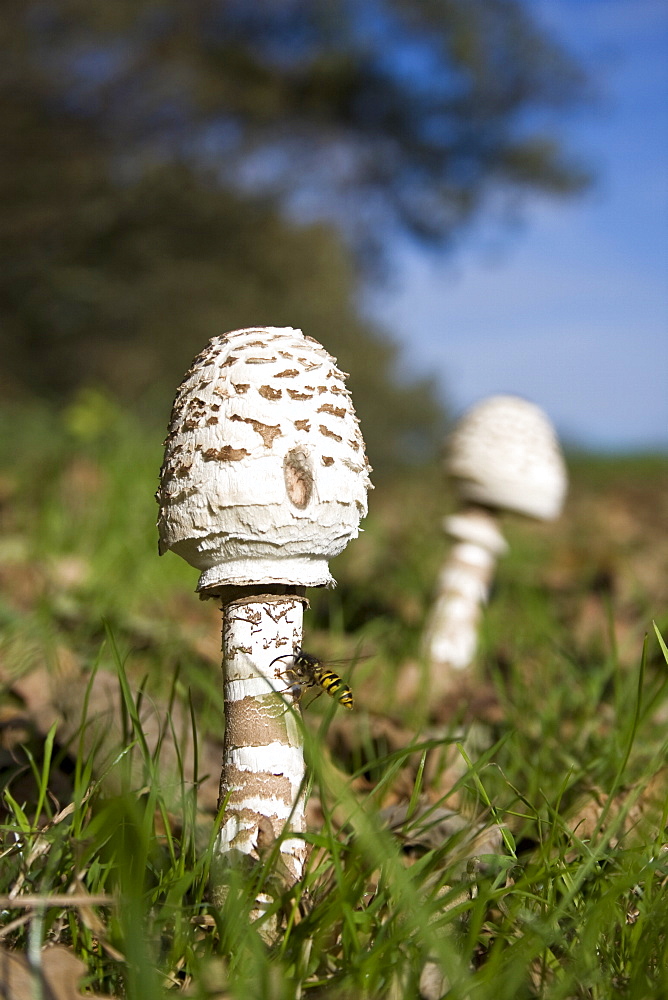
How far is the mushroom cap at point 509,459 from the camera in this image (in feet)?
12.6

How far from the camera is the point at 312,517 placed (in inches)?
74.8

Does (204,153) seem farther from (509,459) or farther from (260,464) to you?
(260,464)

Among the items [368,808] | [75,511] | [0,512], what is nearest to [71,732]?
[368,808]

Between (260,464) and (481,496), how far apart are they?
229 centimetres

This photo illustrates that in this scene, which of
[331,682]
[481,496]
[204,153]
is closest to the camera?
[331,682]

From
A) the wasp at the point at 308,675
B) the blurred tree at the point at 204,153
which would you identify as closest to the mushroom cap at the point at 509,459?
the wasp at the point at 308,675

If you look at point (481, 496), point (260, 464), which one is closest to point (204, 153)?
point (481, 496)

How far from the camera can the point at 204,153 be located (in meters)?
9.66

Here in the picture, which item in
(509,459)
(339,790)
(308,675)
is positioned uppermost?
(509,459)

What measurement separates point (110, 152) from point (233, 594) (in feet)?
26.5

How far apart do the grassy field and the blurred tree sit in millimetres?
3880

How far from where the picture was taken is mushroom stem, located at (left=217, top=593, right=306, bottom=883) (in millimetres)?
1960

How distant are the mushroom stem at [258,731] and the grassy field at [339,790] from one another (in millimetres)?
111

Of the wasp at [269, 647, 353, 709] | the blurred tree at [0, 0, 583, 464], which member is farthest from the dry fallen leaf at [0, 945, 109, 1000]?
the blurred tree at [0, 0, 583, 464]
